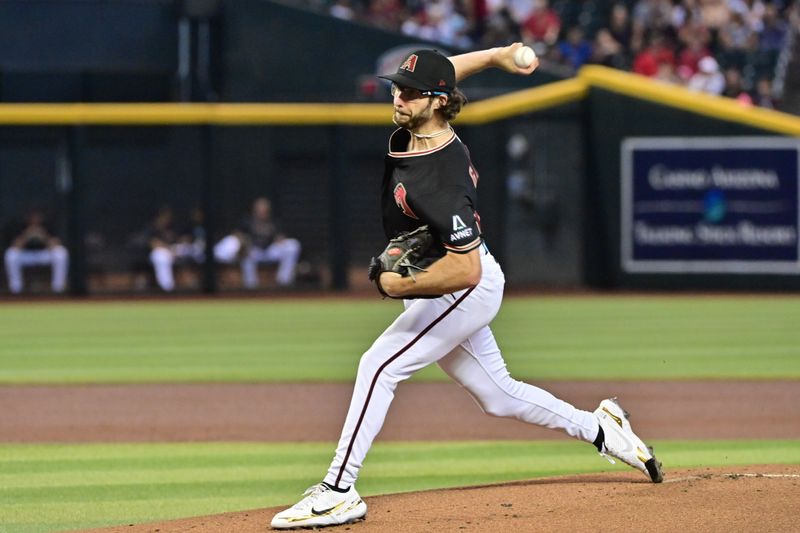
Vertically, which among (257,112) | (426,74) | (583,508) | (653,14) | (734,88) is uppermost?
(653,14)

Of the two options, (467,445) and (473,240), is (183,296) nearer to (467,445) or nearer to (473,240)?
(467,445)

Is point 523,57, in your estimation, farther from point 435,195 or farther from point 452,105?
point 435,195

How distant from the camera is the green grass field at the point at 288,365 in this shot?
6.46 m

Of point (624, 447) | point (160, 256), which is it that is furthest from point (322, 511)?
point (160, 256)

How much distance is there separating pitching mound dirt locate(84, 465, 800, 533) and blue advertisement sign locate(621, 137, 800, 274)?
1361 cm

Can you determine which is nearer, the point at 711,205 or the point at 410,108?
the point at 410,108

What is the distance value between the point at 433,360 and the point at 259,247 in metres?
13.8

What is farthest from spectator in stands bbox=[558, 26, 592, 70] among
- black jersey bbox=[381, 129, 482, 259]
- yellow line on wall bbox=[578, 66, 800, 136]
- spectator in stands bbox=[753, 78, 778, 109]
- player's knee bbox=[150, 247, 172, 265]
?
black jersey bbox=[381, 129, 482, 259]

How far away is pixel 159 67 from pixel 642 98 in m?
7.89

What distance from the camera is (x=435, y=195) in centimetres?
512

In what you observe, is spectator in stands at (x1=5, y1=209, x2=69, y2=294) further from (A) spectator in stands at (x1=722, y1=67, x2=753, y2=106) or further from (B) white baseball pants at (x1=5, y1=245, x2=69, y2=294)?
(A) spectator in stands at (x1=722, y1=67, x2=753, y2=106)

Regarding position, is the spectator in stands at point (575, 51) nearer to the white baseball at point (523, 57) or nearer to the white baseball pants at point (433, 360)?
the white baseball at point (523, 57)

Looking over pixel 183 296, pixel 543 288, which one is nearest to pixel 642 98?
pixel 543 288

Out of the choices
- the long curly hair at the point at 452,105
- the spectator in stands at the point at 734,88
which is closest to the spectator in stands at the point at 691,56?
the spectator in stands at the point at 734,88
